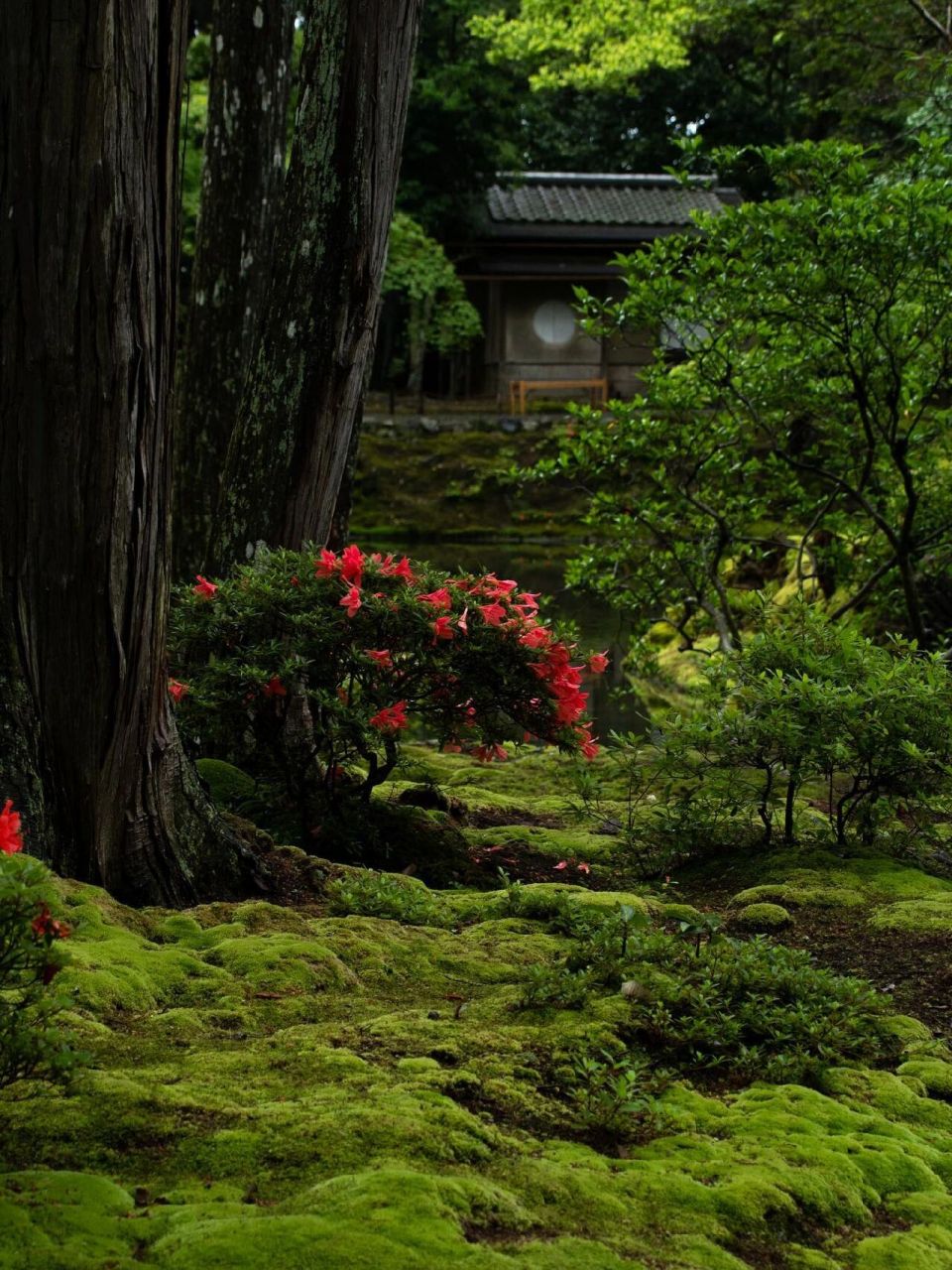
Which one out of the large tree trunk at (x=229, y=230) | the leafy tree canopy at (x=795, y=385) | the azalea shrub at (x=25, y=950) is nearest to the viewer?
the azalea shrub at (x=25, y=950)

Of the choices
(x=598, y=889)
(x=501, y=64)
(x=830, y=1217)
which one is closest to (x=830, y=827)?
(x=598, y=889)

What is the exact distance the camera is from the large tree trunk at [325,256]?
6258 mm

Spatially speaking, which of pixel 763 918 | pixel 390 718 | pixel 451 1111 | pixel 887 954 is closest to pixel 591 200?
pixel 390 718

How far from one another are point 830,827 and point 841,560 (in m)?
3.69

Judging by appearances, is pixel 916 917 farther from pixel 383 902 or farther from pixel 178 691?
pixel 178 691

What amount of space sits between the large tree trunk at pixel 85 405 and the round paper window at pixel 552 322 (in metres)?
31.7

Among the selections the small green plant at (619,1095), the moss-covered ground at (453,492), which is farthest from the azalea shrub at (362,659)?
the moss-covered ground at (453,492)

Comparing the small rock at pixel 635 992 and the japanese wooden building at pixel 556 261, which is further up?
the japanese wooden building at pixel 556 261

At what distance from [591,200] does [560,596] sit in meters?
16.3

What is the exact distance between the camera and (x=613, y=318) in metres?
8.92

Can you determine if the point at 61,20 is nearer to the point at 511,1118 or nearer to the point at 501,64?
the point at 511,1118

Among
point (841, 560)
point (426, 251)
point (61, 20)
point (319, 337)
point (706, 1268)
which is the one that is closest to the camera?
point (706, 1268)

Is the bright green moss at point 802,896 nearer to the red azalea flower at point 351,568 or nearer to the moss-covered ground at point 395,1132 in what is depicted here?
the moss-covered ground at point 395,1132

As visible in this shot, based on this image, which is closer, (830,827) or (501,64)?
(830,827)
